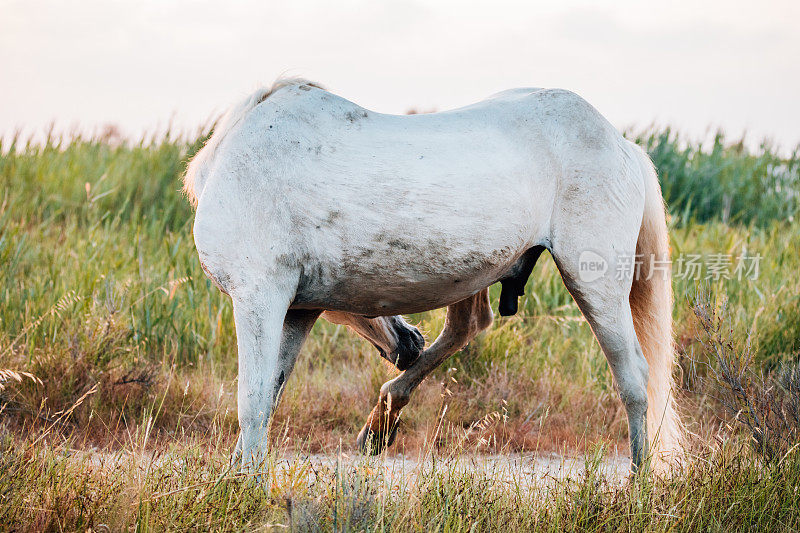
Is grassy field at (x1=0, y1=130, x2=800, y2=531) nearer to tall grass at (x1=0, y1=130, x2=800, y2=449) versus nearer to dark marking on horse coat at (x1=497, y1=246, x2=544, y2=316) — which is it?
tall grass at (x1=0, y1=130, x2=800, y2=449)

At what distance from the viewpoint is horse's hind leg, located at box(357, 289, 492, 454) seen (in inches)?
156

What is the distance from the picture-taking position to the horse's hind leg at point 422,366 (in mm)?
3963

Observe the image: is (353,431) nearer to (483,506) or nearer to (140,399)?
(140,399)

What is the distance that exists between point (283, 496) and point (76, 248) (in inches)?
188

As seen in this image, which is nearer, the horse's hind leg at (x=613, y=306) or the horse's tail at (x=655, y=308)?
the horse's hind leg at (x=613, y=306)

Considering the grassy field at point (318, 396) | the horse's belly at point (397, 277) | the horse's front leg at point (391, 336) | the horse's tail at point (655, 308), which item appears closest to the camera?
the grassy field at point (318, 396)

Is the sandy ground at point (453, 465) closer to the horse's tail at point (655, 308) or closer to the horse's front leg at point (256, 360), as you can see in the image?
the horse's front leg at point (256, 360)

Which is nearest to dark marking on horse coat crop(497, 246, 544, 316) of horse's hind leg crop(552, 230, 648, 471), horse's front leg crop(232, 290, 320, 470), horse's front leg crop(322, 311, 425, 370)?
horse's hind leg crop(552, 230, 648, 471)

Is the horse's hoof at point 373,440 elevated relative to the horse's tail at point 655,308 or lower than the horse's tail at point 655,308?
lower

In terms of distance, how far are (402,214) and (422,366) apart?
1.20m

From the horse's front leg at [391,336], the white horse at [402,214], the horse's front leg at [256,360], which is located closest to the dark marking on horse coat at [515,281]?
the white horse at [402,214]

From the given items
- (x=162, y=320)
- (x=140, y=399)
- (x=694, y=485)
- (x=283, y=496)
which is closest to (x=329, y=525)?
(x=283, y=496)

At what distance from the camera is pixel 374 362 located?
511 cm

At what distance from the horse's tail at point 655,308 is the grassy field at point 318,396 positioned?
0.19m
